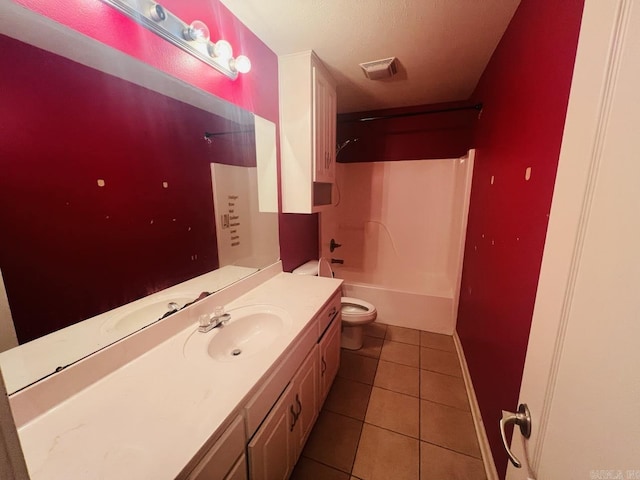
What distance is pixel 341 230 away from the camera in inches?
131

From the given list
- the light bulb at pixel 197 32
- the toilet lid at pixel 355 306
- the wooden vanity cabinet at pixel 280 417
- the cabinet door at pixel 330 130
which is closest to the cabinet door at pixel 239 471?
the wooden vanity cabinet at pixel 280 417

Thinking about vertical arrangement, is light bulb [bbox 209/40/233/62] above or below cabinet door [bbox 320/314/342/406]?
above

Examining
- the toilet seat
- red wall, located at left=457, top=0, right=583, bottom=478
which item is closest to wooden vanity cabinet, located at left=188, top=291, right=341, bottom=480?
the toilet seat

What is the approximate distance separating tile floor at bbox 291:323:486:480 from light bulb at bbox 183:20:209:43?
6.96 ft

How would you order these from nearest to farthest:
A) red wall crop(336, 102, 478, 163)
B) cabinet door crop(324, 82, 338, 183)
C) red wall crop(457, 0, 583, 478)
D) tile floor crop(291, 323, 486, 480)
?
red wall crop(457, 0, 583, 478) < tile floor crop(291, 323, 486, 480) < cabinet door crop(324, 82, 338, 183) < red wall crop(336, 102, 478, 163)

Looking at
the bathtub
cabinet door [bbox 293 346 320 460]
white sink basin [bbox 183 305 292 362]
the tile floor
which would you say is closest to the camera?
white sink basin [bbox 183 305 292 362]

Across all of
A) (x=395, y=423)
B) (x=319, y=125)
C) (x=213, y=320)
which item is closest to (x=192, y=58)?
(x=319, y=125)

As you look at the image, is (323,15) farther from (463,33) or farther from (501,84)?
(501,84)

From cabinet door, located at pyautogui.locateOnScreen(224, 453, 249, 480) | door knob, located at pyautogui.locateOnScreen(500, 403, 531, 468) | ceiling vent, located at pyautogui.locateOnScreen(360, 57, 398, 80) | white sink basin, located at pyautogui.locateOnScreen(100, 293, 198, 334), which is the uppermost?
ceiling vent, located at pyautogui.locateOnScreen(360, 57, 398, 80)

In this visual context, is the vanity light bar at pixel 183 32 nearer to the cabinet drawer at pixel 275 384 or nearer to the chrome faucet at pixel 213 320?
the chrome faucet at pixel 213 320

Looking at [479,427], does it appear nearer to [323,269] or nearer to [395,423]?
[395,423]

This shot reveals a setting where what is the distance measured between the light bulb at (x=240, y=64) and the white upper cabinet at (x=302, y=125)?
1.37 ft

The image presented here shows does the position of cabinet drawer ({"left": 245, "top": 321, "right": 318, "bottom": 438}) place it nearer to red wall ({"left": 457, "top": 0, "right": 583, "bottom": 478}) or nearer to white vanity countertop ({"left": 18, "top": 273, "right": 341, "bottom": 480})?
white vanity countertop ({"left": 18, "top": 273, "right": 341, "bottom": 480})

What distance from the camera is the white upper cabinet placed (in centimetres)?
167
